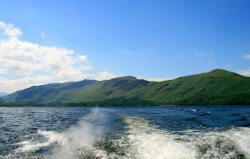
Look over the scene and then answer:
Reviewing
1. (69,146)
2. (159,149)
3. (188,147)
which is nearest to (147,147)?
(159,149)

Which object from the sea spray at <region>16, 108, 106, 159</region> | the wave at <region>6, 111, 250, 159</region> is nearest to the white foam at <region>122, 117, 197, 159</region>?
the wave at <region>6, 111, 250, 159</region>

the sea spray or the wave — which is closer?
the wave

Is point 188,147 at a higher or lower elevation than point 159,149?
higher

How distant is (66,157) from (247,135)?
2102 cm

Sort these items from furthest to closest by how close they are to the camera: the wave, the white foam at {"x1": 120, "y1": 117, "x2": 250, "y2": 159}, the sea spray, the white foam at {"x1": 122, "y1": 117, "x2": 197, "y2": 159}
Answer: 1. the sea spray
2. the wave
3. the white foam at {"x1": 120, "y1": 117, "x2": 250, "y2": 159}
4. the white foam at {"x1": 122, "y1": 117, "x2": 197, "y2": 159}

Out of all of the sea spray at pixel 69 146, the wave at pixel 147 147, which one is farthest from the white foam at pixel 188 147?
the sea spray at pixel 69 146

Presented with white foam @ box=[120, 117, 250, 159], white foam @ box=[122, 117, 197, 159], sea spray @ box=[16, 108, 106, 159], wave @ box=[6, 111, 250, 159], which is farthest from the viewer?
sea spray @ box=[16, 108, 106, 159]

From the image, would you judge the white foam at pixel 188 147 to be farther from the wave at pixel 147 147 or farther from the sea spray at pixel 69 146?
the sea spray at pixel 69 146

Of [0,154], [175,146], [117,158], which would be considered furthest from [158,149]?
[0,154]

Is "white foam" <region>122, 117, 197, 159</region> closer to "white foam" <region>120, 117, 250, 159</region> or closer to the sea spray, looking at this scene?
"white foam" <region>120, 117, 250, 159</region>

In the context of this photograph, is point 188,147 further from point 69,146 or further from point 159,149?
point 69,146

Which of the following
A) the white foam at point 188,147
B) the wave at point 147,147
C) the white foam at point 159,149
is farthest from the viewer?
the wave at point 147,147

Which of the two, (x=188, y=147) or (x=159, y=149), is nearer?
(x=159, y=149)

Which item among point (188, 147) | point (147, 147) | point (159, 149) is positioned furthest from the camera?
point (147, 147)
